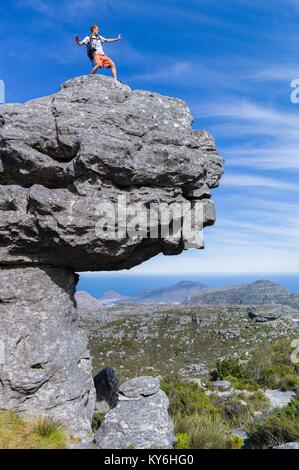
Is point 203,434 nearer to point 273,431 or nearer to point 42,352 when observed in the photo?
point 273,431

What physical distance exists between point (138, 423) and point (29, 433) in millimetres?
2745

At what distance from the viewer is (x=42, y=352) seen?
12367 mm

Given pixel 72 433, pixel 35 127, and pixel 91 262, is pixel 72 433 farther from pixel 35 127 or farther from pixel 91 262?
pixel 35 127

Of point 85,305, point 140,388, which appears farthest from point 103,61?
point 85,305

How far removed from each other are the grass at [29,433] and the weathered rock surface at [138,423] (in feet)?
3.44

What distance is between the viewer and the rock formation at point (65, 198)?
12.1 meters

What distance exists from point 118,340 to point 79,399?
129ft

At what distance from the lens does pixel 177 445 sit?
10.7 m

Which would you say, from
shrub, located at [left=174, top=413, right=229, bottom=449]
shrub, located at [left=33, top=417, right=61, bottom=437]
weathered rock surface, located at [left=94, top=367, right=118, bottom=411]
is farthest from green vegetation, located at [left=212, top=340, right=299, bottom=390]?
shrub, located at [left=33, top=417, right=61, bottom=437]

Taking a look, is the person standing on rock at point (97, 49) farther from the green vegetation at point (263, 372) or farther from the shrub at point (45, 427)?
the green vegetation at point (263, 372)

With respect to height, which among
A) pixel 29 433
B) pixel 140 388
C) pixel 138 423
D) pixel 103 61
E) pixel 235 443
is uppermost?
pixel 103 61

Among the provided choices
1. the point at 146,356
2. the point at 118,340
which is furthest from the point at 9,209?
the point at 118,340

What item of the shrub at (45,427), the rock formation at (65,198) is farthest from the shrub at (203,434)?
the shrub at (45,427)

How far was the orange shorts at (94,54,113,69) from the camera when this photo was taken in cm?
1423
